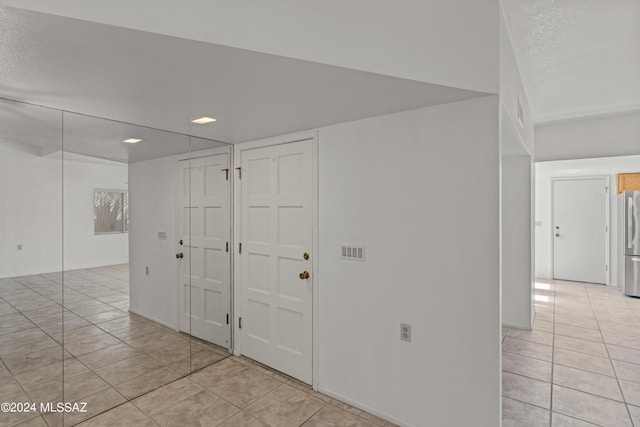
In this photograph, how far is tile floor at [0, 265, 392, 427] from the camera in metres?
2.11

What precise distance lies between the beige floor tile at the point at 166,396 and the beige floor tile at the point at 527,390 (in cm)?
270

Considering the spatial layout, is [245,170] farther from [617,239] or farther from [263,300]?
[617,239]

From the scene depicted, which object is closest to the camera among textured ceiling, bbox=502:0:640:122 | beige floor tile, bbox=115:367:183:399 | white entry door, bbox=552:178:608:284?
textured ceiling, bbox=502:0:640:122

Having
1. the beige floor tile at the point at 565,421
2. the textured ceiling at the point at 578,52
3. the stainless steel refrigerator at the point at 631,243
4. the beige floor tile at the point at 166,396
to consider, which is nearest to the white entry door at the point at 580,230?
the stainless steel refrigerator at the point at 631,243

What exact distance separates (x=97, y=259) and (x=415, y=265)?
7.79ft

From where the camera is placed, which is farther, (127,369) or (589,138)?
(589,138)

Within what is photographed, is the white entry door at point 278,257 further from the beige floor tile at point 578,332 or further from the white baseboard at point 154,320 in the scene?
the beige floor tile at point 578,332

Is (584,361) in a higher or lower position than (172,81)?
lower

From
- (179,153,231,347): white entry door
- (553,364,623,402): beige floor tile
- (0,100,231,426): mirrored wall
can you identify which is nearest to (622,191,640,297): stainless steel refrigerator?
(553,364,623,402): beige floor tile

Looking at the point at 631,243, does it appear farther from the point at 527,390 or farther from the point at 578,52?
the point at 527,390

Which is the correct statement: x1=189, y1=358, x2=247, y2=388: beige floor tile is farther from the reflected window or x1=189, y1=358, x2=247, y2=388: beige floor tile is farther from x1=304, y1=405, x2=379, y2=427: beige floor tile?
the reflected window

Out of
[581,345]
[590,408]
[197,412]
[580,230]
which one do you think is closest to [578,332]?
[581,345]

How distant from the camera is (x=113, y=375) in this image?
254 cm

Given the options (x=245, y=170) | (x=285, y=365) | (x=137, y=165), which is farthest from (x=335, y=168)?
(x=285, y=365)
